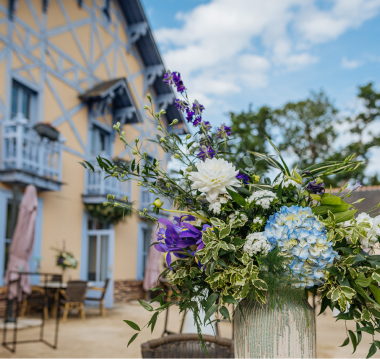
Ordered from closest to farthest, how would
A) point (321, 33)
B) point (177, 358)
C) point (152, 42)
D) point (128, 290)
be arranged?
point (177, 358)
point (128, 290)
point (152, 42)
point (321, 33)

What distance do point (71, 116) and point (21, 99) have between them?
1.44 metres

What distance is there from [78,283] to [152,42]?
810cm

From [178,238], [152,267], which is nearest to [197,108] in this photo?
[178,238]

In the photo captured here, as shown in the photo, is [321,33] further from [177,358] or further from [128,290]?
[177,358]

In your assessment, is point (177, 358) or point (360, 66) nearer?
point (177, 358)

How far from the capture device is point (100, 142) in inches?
407

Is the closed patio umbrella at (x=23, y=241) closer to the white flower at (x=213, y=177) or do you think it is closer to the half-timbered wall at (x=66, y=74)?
the half-timbered wall at (x=66, y=74)

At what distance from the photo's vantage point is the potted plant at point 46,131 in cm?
732

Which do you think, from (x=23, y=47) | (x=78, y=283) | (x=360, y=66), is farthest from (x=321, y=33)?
(x=78, y=283)

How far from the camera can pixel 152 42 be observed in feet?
39.9

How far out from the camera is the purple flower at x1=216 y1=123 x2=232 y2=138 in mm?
954

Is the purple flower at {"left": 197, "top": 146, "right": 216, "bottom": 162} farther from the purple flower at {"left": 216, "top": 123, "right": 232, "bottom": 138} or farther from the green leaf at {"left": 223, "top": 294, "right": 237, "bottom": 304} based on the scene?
the green leaf at {"left": 223, "top": 294, "right": 237, "bottom": 304}

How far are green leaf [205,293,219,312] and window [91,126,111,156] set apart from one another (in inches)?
366

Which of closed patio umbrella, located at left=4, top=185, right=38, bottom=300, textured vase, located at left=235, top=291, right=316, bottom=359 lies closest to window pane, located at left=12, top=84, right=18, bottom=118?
closed patio umbrella, located at left=4, top=185, right=38, bottom=300
